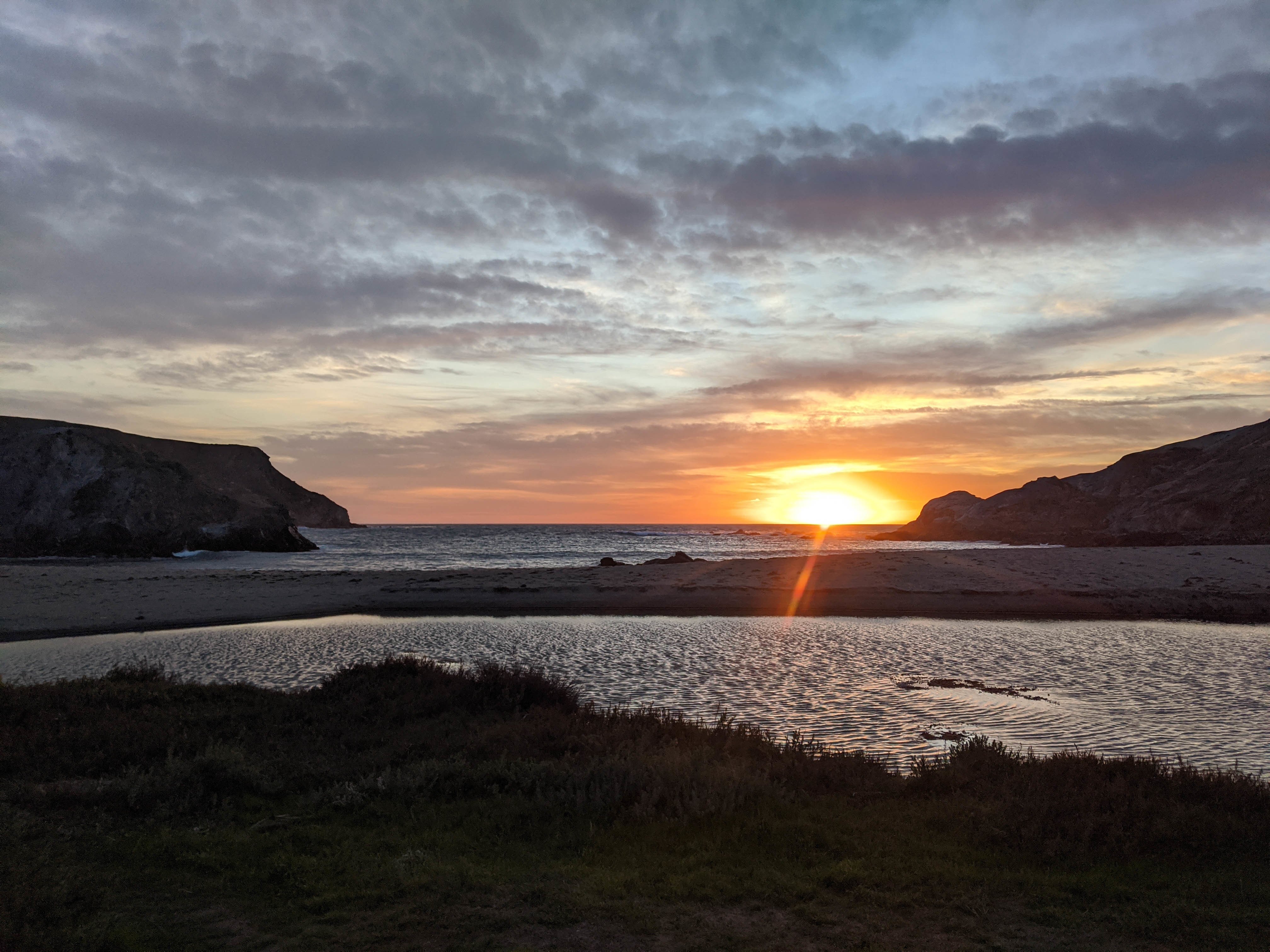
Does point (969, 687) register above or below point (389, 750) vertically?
below

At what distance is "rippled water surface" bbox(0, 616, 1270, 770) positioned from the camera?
531 inches

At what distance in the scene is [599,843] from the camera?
24.5 feet

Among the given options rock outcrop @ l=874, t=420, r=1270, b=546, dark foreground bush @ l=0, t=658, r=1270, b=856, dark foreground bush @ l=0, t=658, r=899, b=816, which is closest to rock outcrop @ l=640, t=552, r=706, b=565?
rock outcrop @ l=874, t=420, r=1270, b=546

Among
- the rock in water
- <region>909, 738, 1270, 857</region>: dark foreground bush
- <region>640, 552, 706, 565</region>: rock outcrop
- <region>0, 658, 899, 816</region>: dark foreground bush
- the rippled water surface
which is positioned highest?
the rock in water

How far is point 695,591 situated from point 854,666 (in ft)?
58.6

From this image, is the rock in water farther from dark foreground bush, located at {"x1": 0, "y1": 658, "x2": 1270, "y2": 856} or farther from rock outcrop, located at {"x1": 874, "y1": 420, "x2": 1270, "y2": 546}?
rock outcrop, located at {"x1": 874, "y1": 420, "x2": 1270, "y2": 546}

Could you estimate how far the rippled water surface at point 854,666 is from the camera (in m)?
13.5

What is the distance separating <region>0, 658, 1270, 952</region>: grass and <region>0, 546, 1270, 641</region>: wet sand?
2151cm

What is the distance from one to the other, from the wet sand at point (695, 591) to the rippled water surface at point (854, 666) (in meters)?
2.54

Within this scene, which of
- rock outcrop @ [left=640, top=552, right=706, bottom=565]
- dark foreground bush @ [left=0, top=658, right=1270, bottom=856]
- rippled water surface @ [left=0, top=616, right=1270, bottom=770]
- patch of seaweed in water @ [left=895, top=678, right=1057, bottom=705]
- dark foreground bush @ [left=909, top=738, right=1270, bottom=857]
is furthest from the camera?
rock outcrop @ [left=640, top=552, right=706, bottom=565]

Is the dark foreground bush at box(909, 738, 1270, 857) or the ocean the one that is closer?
the dark foreground bush at box(909, 738, 1270, 857)

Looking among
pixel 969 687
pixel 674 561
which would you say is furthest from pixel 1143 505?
pixel 969 687

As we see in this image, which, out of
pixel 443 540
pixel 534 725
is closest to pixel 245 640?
pixel 534 725

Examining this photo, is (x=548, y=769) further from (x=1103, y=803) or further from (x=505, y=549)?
(x=505, y=549)
